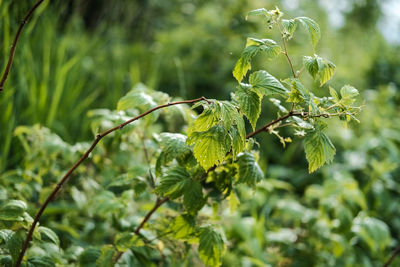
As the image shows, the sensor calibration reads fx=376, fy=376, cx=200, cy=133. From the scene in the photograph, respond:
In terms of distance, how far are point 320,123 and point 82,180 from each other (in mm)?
1006

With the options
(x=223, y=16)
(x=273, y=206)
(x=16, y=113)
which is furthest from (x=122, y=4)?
(x=273, y=206)

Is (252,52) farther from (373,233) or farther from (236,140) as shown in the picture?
→ (373,233)

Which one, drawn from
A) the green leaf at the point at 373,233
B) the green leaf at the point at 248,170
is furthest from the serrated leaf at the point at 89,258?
the green leaf at the point at 373,233

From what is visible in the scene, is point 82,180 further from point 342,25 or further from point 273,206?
point 342,25

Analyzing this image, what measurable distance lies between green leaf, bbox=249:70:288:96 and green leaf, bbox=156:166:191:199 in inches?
11.3

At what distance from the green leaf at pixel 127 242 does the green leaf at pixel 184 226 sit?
3.9 inches

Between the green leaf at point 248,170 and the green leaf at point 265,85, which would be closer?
the green leaf at point 265,85

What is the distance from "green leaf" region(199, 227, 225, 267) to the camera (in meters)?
0.93

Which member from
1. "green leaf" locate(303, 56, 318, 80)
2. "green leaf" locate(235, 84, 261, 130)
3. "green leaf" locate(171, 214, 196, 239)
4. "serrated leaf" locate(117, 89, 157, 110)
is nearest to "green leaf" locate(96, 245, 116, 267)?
"green leaf" locate(171, 214, 196, 239)

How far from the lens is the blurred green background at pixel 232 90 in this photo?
164 cm

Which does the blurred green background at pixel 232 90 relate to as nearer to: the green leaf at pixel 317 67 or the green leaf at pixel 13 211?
the green leaf at pixel 317 67

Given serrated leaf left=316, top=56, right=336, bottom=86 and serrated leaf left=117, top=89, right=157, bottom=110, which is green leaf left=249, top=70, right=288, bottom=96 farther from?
serrated leaf left=117, top=89, right=157, bottom=110

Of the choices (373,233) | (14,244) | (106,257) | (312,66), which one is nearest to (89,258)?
(106,257)

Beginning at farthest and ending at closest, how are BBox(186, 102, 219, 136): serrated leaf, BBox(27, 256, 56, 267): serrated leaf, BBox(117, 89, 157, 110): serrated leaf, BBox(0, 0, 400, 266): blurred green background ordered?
BBox(0, 0, 400, 266): blurred green background
BBox(117, 89, 157, 110): serrated leaf
BBox(27, 256, 56, 267): serrated leaf
BBox(186, 102, 219, 136): serrated leaf
